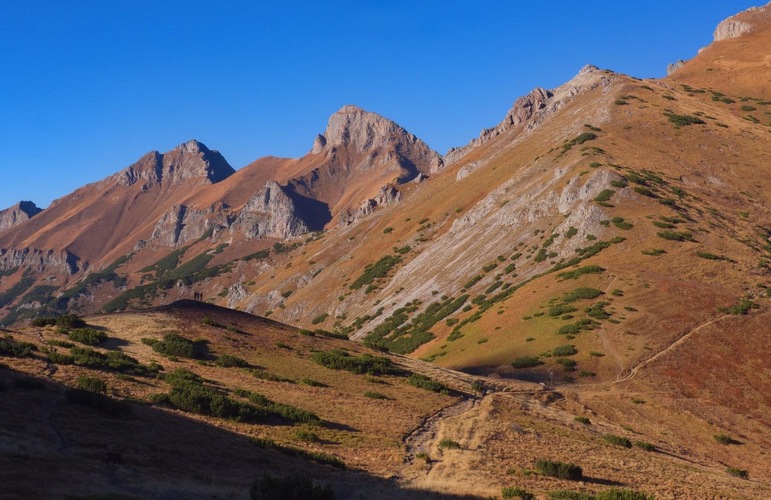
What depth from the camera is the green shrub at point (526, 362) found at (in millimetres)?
51312

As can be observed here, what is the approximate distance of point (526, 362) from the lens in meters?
51.8

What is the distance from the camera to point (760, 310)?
5288cm

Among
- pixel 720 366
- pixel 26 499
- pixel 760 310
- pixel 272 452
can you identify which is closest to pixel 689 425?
pixel 720 366

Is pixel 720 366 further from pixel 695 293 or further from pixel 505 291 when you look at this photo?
pixel 505 291

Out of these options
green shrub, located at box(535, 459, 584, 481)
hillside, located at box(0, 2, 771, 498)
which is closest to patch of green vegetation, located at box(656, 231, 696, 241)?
hillside, located at box(0, 2, 771, 498)

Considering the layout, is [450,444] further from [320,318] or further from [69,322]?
[320,318]

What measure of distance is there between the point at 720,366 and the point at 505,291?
3267cm

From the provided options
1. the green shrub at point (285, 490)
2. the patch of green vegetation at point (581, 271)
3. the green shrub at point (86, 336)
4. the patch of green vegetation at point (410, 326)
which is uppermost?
the patch of green vegetation at point (581, 271)

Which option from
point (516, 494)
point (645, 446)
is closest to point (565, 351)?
point (645, 446)

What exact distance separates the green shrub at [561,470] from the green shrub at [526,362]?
27.8 meters

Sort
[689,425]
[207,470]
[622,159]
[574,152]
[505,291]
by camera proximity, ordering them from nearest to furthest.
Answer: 1. [207,470]
2. [689,425]
3. [505,291]
4. [622,159]
5. [574,152]

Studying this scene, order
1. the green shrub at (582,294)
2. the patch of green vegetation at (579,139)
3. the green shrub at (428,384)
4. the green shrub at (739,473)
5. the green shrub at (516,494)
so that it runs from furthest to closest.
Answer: the patch of green vegetation at (579,139), the green shrub at (582,294), the green shrub at (428,384), the green shrub at (739,473), the green shrub at (516,494)

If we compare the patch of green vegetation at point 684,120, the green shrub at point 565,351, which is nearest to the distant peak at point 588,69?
the patch of green vegetation at point 684,120

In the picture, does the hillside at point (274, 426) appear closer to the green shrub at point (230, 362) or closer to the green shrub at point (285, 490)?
the green shrub at point (230, 362)
